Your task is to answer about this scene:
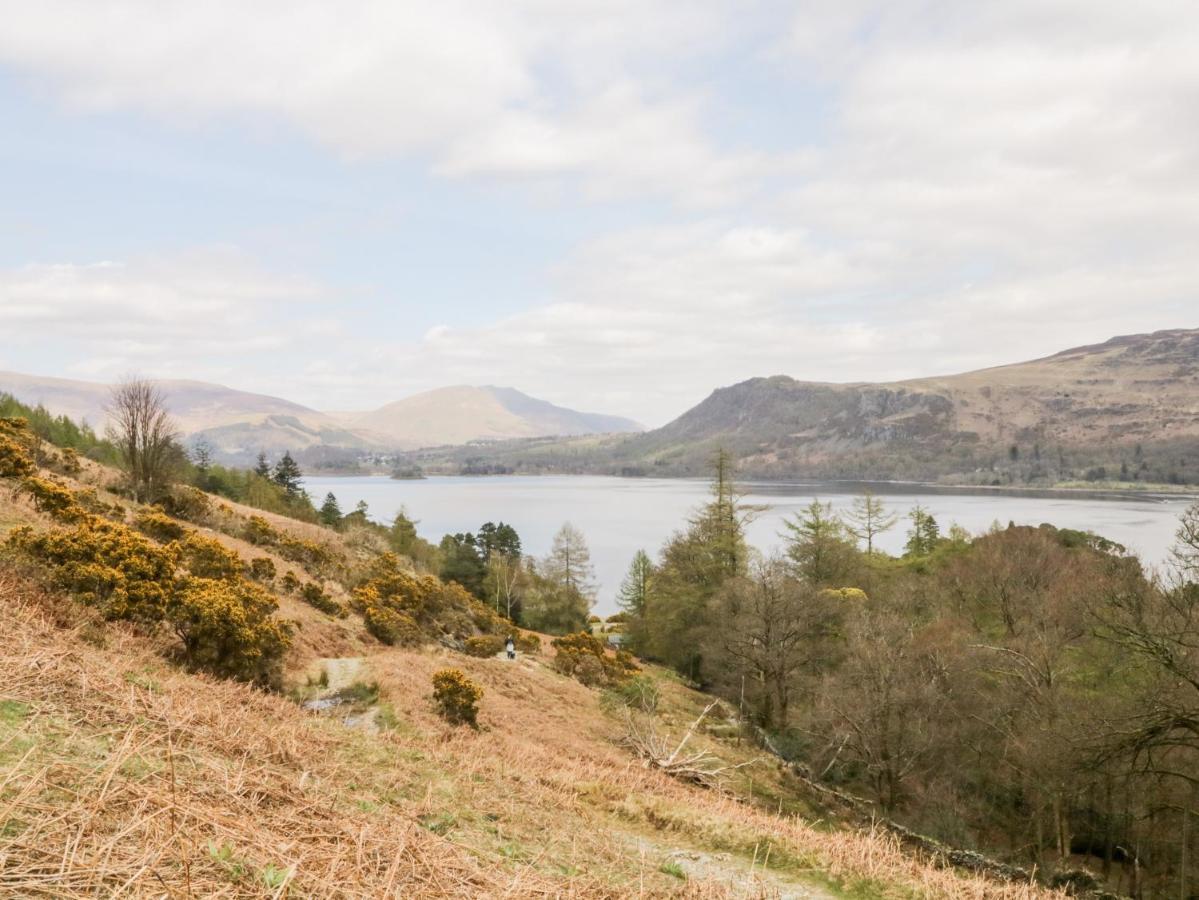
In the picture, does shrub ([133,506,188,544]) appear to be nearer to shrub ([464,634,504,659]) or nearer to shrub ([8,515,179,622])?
shrub ([8,515,179,622])

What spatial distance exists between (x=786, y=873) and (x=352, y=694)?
9.09 meters

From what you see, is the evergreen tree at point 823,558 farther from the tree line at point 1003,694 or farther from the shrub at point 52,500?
the shrub at point 52,500

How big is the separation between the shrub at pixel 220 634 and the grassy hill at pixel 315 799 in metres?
0.42

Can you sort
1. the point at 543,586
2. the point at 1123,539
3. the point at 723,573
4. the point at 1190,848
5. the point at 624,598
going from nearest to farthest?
the point at 1190,848
the point at 723,573
the point at 543,586
the point at 624,598
the point at 1123,539

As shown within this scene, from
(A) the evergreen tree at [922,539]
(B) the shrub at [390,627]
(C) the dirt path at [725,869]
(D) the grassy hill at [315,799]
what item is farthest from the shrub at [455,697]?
(A) the evergreen tree at [922,539]

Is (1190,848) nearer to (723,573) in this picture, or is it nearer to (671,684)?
(671,684)

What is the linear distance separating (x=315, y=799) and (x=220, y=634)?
7.46 meters

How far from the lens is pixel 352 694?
1316cm

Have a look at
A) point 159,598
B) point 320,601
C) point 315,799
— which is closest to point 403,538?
point 320,601

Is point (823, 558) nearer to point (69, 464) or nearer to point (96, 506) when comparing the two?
point (96, 506)

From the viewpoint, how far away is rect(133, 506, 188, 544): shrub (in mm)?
19938

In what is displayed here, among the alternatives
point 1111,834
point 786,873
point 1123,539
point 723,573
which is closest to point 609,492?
point 1123,539

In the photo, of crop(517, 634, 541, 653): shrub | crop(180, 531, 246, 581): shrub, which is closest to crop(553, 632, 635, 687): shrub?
crop(517, 634, 541, 653): shrub

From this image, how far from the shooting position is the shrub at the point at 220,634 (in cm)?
1102
